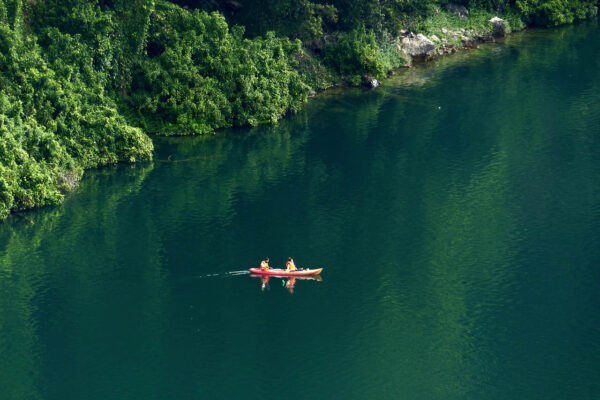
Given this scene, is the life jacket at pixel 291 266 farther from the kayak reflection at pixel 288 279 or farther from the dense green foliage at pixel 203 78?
the dense green foliage at pixel 203 78

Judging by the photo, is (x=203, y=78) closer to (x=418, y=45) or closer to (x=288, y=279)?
(x=288, y=279)

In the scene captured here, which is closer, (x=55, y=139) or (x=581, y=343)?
(x=581, y=343)

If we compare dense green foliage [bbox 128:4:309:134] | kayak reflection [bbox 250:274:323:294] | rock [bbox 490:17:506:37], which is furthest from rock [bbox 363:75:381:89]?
kayak reflection [bbox 250:274:323:294]

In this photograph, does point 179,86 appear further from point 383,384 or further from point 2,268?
point 383,384

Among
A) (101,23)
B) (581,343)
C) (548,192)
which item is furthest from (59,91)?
(581,343)

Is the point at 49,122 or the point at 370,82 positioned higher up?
the point at 49,122

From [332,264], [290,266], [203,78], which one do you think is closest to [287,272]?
[290,266]
